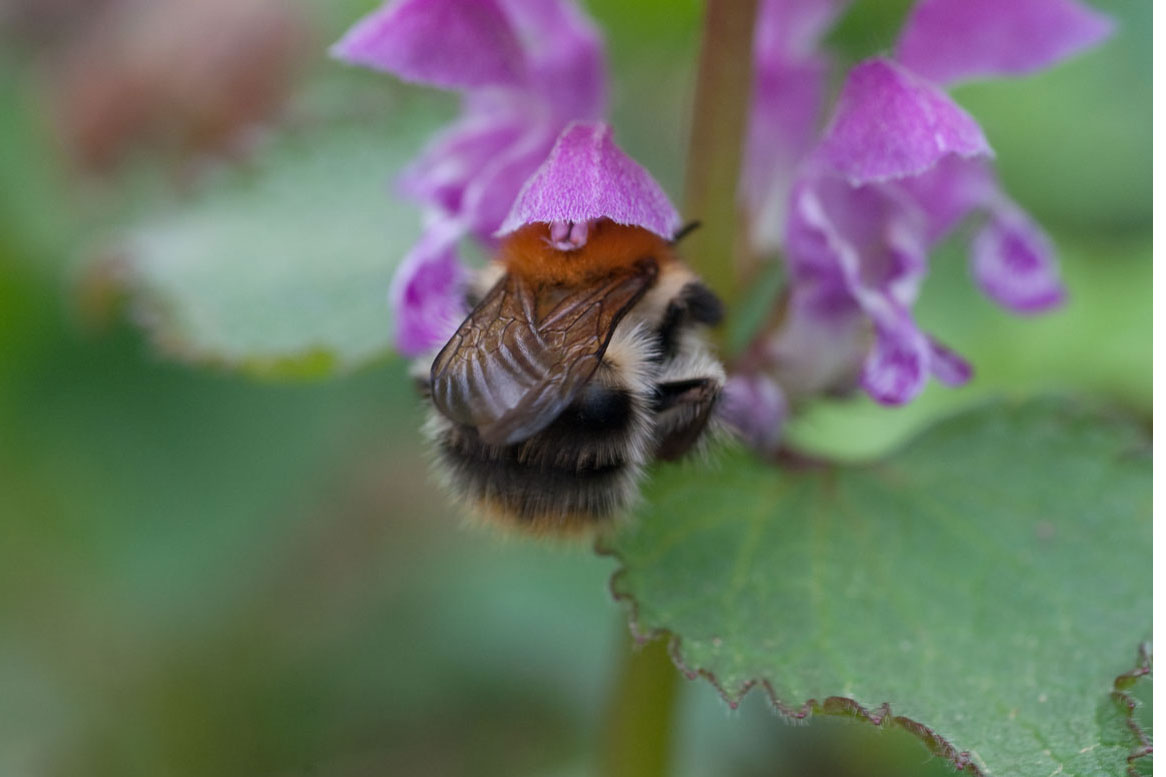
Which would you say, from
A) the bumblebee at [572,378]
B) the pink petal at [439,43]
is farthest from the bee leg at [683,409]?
the pink petal at [439,43]

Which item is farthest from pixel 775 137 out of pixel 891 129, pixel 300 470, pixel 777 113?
pixel 300 470

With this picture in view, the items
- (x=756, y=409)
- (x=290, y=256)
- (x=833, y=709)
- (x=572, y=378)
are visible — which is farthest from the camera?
(x=290, y=256)

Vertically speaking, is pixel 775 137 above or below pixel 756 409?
above

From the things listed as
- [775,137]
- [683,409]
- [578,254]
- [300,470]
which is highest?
[300,470]

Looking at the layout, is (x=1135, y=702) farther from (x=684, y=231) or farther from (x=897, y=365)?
(x=684, y=231)

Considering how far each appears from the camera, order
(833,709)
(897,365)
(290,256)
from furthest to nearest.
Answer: (290,256) → (897,365) → (833,709)

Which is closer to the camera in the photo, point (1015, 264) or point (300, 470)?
point (1015, 264)
